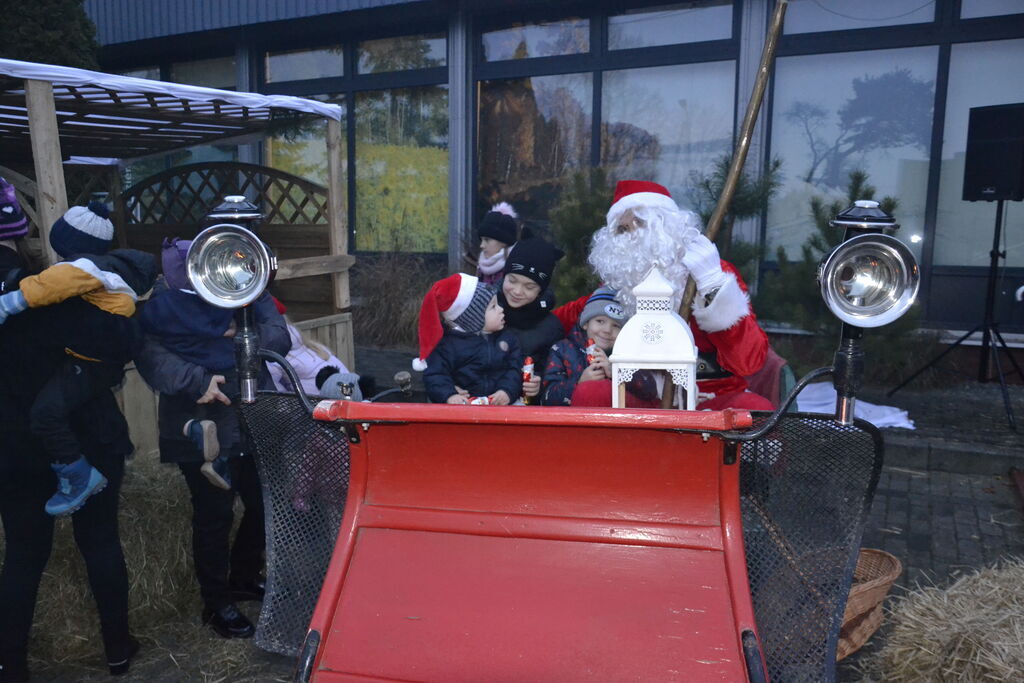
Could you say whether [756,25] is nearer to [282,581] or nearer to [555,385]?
[555,385]

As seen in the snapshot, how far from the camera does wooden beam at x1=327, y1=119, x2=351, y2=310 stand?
6.68 metres

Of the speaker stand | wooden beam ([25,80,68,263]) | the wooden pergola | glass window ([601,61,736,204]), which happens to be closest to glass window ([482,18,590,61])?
glass window ([601,61,736,204])

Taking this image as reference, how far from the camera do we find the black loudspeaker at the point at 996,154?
648 cm

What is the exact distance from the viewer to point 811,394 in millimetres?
7336

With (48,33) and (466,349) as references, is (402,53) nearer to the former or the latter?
(48,33)

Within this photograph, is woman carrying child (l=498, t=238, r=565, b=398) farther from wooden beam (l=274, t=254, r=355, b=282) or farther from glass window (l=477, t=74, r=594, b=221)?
glass window (l=477, t=74, r=594, b=221)

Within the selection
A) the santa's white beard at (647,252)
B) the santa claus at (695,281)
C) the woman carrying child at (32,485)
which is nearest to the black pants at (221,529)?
the woman carrying child at (32,485)

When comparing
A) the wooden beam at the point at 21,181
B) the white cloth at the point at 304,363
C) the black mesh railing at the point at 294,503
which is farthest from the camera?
the wooden beam at the point at 21,181

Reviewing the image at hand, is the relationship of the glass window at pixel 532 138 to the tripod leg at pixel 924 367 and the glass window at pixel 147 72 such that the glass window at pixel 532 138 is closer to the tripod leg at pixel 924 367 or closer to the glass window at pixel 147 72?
the tripod leg at pixel 924 367

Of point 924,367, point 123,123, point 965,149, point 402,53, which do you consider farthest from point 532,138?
point 924,367

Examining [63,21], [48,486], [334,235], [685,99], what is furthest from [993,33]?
[63,21]

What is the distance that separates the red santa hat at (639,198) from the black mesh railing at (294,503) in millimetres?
1682

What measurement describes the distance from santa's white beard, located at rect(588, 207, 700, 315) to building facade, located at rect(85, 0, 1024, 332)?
3.76 meters

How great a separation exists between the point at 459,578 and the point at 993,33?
8429 millimetres
